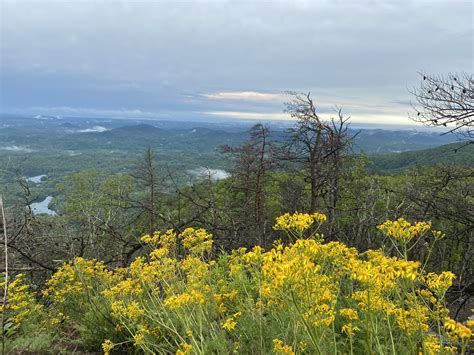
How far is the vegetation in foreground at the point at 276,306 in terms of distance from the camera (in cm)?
256

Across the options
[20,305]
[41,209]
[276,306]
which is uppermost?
[276,306]

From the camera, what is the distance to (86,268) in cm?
576

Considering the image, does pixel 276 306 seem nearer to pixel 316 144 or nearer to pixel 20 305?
pixel 20 305

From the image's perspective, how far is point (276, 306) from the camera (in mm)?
3531

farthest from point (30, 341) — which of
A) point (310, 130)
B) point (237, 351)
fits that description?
point (310, 130)

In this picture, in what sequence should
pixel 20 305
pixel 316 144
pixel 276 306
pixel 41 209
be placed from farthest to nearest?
pixel 41 209, pixel 316 144, pixel 20 305, pixel 276 306

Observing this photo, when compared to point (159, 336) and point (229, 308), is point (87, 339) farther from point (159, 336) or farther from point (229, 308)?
point (229, 308)

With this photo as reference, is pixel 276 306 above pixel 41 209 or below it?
above

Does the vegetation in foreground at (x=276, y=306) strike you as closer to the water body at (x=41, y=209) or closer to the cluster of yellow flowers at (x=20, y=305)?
the cluster of yellow flowers at (x=20, y=305)

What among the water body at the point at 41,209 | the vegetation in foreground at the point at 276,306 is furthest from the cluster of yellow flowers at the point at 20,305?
the water body at the point at 41,209

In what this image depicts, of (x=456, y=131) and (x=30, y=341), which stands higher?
(x=456, y=131)

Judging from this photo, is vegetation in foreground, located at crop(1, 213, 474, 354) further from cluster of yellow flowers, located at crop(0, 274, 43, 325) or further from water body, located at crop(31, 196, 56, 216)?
water body, located at crop(31, 196, 56, 216)

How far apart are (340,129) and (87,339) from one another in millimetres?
8641

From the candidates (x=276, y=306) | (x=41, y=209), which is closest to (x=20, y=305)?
(x=276, y=306)
